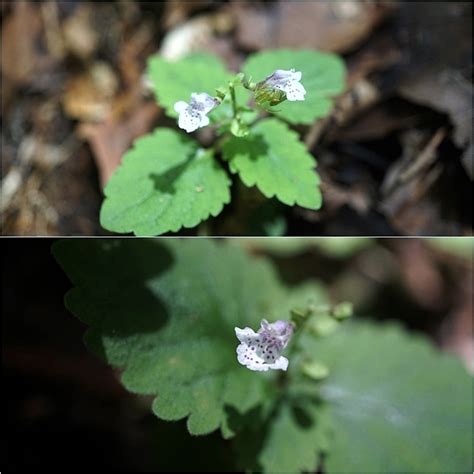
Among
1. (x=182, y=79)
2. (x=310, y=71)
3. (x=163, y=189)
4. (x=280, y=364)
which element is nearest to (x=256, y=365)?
(x=280, y=364)

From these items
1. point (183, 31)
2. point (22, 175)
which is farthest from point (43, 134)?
point (183, 31)

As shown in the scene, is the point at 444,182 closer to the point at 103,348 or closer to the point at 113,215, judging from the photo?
the point at 113,215

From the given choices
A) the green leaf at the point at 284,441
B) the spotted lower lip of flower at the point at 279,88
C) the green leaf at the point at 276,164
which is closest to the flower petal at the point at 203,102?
the spotted lower lip of flower at the point at 279,88

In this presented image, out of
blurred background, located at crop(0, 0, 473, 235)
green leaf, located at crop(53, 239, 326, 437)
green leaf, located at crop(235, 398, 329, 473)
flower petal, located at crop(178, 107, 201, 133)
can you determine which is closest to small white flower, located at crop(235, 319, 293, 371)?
green leaf, located at crop(53, 239, 326, 437)

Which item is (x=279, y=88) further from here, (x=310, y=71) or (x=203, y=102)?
(x=310, y=71)

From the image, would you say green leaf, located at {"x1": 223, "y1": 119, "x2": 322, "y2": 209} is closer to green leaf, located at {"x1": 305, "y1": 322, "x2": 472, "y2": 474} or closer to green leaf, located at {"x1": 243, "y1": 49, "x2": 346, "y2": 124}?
green leaf, located at {"x1": 243, "y1": 49, "x2": 346, "y2": 124}
